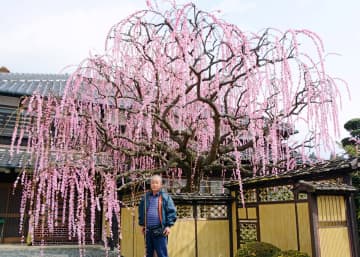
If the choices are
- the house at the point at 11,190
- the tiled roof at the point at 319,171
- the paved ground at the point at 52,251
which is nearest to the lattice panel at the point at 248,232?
the tiled roof at the point at 319,171

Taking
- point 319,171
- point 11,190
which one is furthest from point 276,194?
point 11,190

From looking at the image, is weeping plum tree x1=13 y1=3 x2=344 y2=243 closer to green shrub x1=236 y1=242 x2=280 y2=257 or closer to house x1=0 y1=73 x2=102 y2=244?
green shrub x1=236 y1=242 x2=280 y2=257

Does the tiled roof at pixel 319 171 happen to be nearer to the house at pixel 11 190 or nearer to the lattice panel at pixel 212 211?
the lattice panel at pixel 212 211

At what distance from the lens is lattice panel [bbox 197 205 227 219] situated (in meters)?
6.47

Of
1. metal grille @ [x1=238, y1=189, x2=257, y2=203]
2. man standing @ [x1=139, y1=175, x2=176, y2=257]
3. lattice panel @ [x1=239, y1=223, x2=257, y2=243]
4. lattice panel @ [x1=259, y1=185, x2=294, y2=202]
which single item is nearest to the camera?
man standing @ [x1=139, y1=175, x2=176, y2=257]

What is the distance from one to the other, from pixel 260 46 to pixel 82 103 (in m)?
3.35

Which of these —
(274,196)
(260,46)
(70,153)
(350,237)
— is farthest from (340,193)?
(70,153)

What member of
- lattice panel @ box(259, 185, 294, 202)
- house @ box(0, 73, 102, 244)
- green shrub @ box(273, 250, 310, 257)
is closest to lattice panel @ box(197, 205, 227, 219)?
lattice panel @ box(259, 185, 294, 202)

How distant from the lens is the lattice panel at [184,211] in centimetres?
631

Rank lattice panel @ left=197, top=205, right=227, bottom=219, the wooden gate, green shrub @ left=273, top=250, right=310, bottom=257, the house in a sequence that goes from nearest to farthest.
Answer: green shrub @ left=273, top=250, right=310, bottom=257, the wooden gate, lattice panel @ left=197, top=205, right=227, bottom=219, the house

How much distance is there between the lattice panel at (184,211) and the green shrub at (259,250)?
141 centimetres

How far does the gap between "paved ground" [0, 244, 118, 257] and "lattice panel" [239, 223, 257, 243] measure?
3501 mm

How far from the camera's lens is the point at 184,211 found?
636cm

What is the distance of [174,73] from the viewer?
5.34 m
